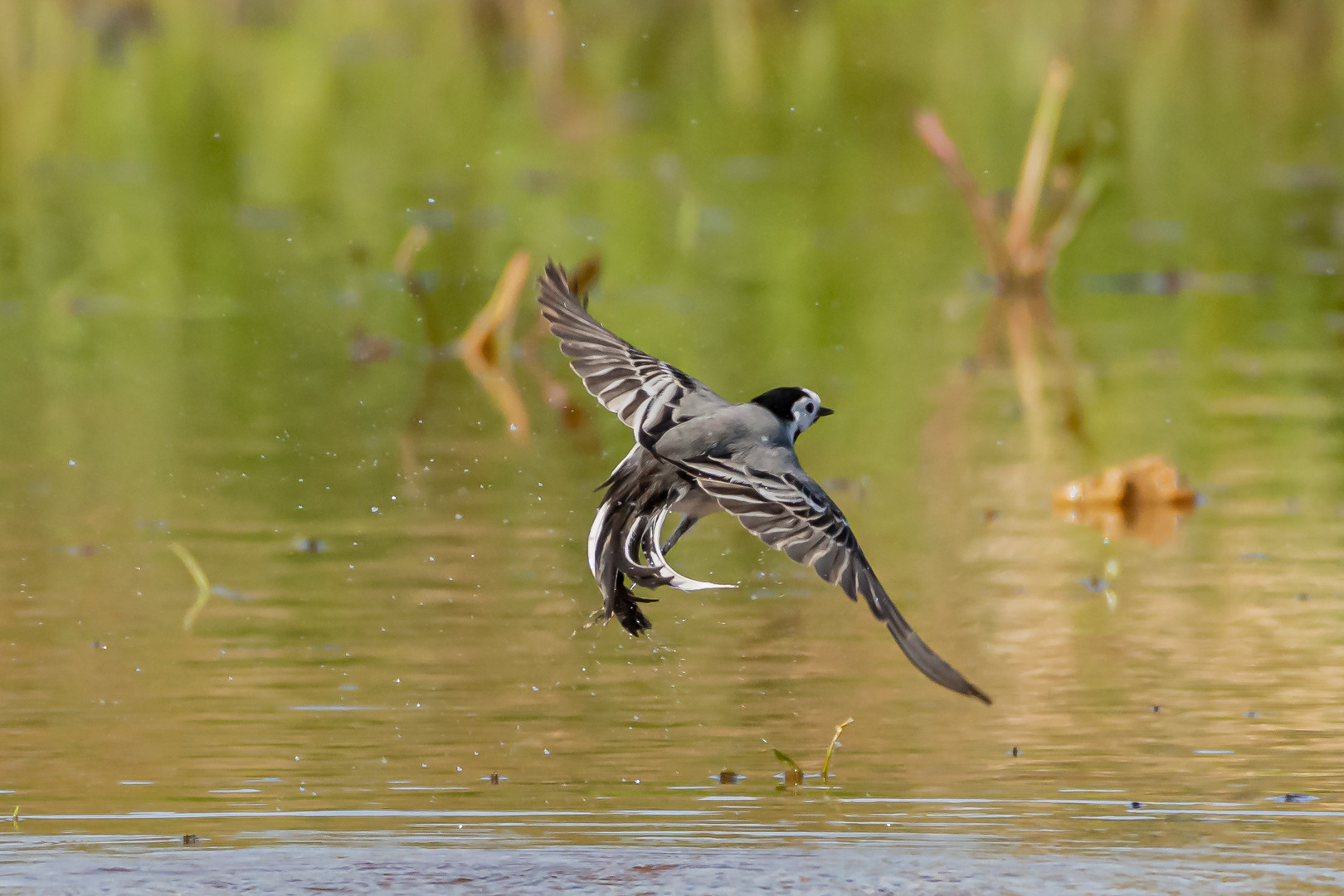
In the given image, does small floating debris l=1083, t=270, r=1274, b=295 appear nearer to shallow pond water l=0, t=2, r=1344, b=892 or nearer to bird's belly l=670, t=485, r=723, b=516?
shallow pond water l=0, t=2, r=1344, b=892

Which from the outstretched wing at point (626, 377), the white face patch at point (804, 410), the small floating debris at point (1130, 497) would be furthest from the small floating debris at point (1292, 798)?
the small floating debris at point (1130, 497)

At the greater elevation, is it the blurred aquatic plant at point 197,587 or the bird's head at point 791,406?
the bird's head at point 791,406

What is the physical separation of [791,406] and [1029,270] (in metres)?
9.33

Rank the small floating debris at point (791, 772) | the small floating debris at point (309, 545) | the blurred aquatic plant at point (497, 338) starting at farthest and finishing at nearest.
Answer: the blurred aquatic plant at point (497, 338)
the small floating debris at point (309, 545)
the small floating debris at point (791, 772)

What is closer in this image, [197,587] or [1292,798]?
[1292,798]

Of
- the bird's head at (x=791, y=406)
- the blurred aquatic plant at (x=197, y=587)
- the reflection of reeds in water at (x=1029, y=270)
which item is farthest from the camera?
the reflection of reeds in water at (x=1029, y=270)

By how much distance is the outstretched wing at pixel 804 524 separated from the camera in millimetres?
5281

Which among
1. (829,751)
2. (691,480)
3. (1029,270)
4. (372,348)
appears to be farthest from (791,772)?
(1029,270)

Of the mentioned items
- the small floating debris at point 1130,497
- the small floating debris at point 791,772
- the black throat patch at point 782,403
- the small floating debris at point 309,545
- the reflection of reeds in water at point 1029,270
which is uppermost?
the reflection of reeds in water at point 1029,270

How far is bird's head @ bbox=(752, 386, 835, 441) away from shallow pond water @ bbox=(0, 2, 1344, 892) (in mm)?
948

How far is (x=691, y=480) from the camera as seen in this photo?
597cm

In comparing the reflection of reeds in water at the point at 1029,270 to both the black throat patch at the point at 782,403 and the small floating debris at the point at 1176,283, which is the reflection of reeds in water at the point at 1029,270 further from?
the black throat patch at the point at 782,403

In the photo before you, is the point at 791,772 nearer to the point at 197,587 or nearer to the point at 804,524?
the point at 804,524

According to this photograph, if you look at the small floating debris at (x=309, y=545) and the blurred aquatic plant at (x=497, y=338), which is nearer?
the small floating debris at (x=309, y=545)
